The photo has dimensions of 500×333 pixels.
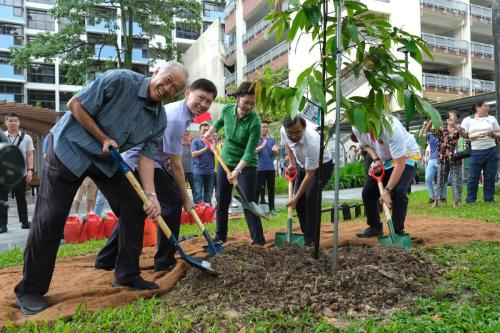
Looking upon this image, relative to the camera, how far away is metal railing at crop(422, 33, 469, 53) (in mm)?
24531

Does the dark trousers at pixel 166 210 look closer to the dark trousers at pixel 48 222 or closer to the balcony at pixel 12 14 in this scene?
the dark trousers at pixel 48 222

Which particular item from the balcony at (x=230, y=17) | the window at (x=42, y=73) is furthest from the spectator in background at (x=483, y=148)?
the window at (x=42, y=73)

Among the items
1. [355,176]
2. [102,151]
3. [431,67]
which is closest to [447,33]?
[431,67]

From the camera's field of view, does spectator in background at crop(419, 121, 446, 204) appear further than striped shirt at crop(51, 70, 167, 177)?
Yes

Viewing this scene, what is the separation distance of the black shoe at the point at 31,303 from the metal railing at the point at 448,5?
25126mm

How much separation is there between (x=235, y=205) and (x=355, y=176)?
21.7 ft

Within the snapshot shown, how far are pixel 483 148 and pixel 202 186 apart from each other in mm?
4861

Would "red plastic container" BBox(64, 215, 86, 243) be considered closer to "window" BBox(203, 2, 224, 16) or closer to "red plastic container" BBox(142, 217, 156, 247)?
"red plastic container" BBox(142, 217, 156, 247)

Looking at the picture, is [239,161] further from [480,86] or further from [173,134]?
[480,86]

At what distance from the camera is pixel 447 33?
27.0 m

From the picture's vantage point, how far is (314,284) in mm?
2998

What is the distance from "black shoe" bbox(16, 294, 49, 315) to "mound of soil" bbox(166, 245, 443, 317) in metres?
0.77

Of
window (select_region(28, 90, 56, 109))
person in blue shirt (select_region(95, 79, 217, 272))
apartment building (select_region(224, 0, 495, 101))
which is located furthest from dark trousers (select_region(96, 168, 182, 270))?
window (select_region(28, 90, 56, 109))

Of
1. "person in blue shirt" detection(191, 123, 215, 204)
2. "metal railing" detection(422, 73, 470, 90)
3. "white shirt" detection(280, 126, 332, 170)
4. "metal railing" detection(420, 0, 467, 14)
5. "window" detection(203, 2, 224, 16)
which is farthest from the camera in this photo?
"window" detection(203, 2, 224, 16)
